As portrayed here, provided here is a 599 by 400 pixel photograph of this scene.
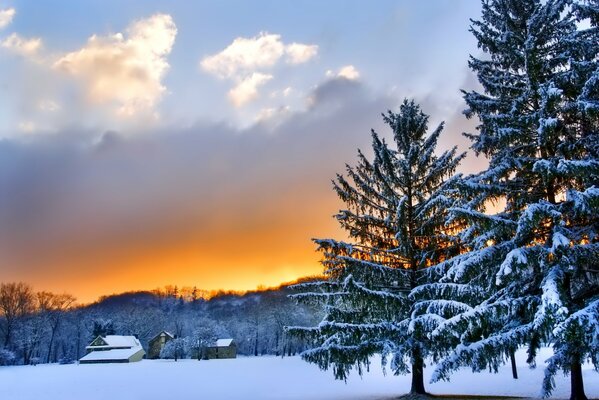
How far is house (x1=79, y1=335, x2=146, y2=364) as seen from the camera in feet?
223

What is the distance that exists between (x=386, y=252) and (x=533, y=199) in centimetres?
633

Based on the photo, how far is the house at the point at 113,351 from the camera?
68000 millimetres

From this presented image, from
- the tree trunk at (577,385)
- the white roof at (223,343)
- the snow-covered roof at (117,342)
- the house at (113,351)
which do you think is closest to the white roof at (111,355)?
the house at (113,351)

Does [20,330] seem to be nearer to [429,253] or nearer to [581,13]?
[429,253]

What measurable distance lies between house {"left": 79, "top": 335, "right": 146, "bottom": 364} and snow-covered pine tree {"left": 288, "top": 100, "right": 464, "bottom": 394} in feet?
206

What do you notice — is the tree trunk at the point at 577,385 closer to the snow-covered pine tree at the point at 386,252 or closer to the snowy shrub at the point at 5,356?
the snow-covered pine tree at the point at 386,252

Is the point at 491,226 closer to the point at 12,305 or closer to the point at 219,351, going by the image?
the point at 219,351

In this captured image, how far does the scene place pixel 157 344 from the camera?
87.2 metres

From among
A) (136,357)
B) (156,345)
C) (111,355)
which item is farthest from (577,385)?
(156,345)

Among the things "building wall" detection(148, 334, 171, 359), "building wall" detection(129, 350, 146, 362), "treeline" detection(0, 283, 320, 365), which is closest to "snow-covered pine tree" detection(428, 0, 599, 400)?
"treeline" detection(0, 283, 320, 365)

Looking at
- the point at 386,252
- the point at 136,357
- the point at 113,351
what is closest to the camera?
the point at 386,252

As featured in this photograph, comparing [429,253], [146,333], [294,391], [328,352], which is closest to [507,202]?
[429,253]

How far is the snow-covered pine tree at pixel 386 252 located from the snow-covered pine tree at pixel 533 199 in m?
2.43

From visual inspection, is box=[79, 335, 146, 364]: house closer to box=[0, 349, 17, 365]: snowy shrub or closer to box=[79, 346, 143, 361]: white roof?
box=[79, 346, 143, 361]: white roof
